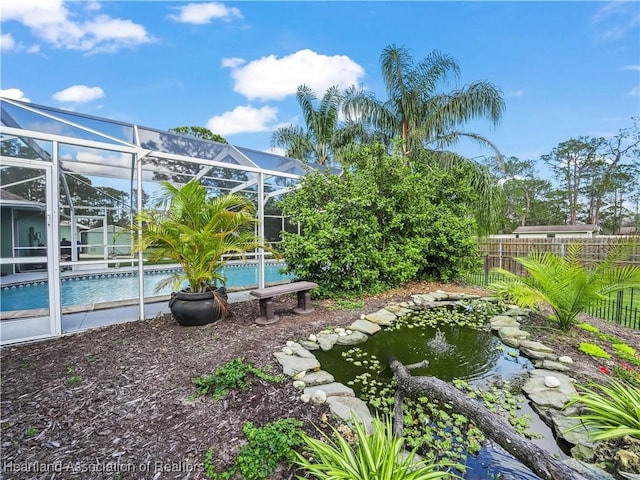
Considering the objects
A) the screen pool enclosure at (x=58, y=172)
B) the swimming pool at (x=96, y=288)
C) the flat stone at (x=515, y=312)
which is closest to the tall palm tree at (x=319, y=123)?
the swimming pool at (x=96, y=288)

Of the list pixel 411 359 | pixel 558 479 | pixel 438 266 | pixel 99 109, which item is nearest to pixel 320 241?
pixel 411 359

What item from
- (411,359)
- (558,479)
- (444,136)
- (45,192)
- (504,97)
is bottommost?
(411,359)

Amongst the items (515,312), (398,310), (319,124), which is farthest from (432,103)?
(398,310)

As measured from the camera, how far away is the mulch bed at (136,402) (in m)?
1.79

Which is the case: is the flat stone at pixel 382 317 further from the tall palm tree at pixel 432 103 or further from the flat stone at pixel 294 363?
the tall palm tree at pixel 432 103

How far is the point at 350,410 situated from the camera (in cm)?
226

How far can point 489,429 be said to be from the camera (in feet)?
6.14

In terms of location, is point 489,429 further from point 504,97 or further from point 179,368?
point 504,97

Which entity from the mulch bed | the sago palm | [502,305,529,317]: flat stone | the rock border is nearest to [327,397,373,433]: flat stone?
the rock border

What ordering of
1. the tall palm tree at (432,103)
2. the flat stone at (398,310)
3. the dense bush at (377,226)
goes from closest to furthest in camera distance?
the flat stone at (398,310)
the dense bush at (377,226)
the tall palm tree at (432,103)

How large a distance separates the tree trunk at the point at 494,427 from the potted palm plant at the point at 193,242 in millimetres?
3004

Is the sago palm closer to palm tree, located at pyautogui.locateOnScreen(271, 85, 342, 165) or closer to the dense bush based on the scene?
the dense bush

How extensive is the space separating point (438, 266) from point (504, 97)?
673cm

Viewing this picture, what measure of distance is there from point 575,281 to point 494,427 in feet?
9.95
